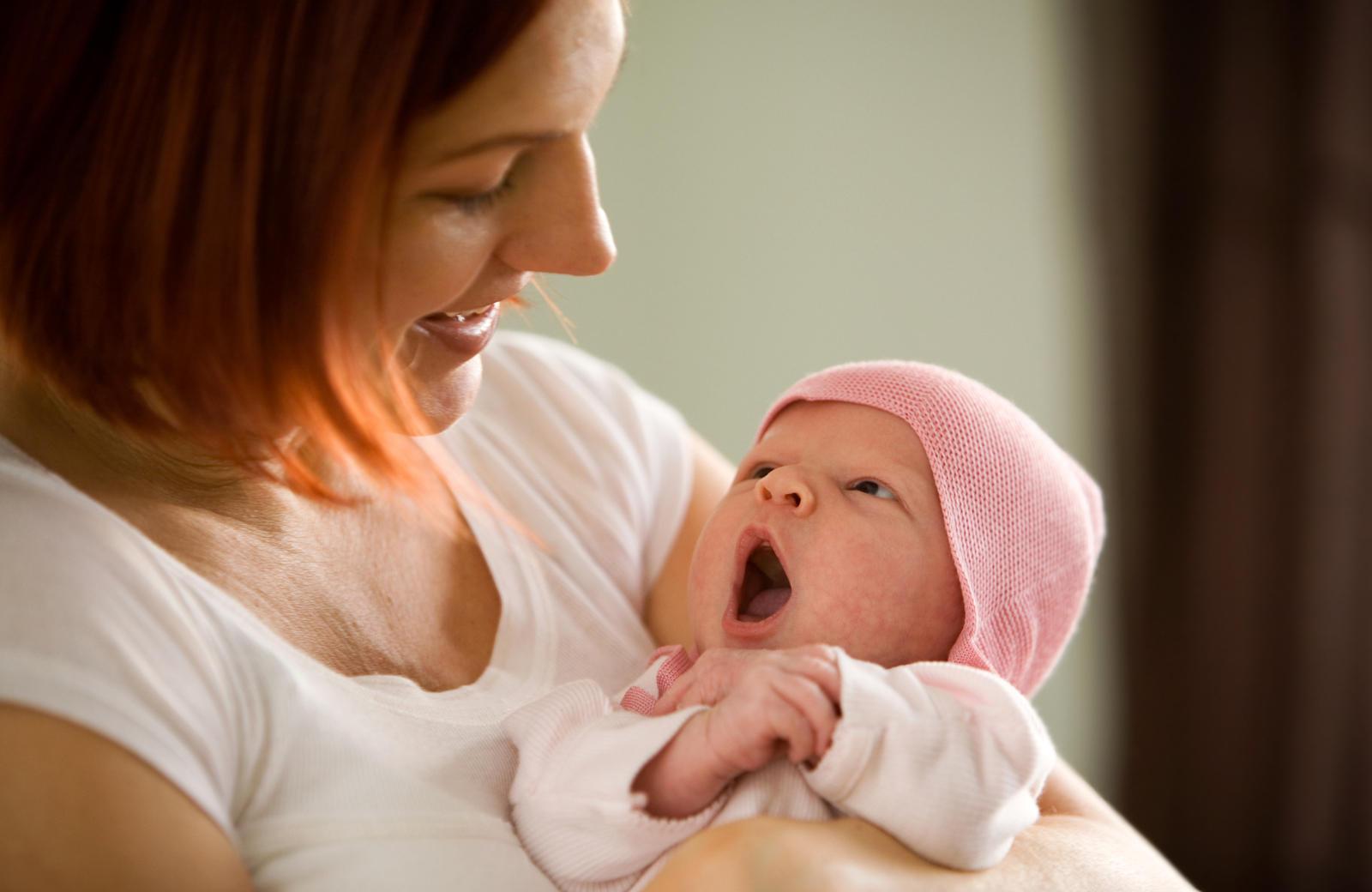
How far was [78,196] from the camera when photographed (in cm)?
94

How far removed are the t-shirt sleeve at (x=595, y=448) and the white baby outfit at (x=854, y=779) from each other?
14.2 inches

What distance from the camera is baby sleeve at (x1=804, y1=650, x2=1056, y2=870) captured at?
3.37 ft

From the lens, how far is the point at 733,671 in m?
1.13

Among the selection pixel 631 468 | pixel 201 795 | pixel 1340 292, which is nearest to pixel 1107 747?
pixel 1340 292

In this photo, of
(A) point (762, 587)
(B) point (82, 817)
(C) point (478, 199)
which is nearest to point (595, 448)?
(A) point (762, 587)

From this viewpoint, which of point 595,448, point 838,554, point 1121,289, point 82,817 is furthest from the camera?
point 1121,289

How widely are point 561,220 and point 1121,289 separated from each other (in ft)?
7.28

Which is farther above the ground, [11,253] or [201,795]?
[11,253]

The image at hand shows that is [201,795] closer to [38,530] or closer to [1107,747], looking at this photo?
[38,530]

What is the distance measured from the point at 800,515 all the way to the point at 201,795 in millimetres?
595

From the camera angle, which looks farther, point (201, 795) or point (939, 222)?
point (939, 222)

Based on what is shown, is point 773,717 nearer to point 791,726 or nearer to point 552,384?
point 791,726

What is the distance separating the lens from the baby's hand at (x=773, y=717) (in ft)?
3.37

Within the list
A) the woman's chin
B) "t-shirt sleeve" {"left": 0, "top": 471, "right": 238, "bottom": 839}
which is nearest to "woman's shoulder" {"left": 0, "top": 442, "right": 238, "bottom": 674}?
"t-shirt sleeve" {"left": 0, "top": 471, "right": 238, "bottom": 839}
